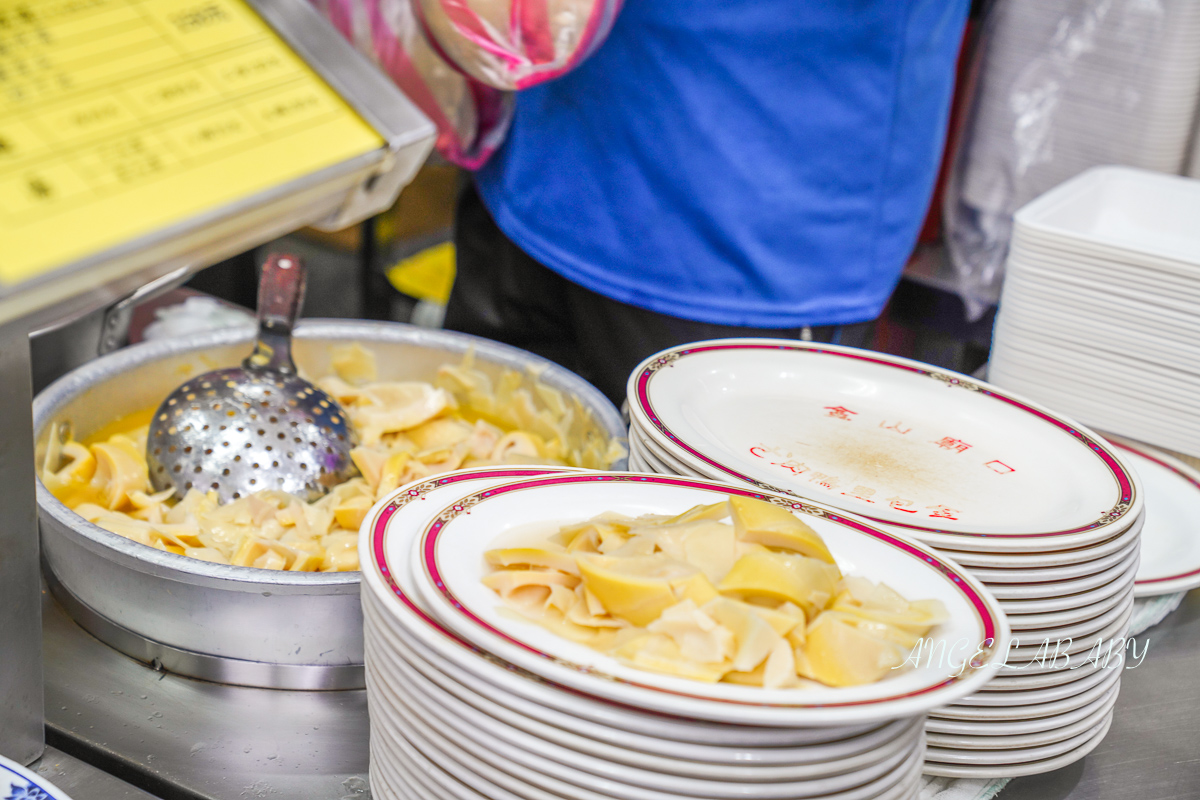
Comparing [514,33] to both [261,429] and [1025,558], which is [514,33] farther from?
[1025,558]

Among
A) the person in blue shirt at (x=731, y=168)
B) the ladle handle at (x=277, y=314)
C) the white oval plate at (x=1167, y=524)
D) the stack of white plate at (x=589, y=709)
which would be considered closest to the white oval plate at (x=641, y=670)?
the stack of white plate at (x=589, y=709)

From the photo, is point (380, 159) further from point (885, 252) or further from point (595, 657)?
point (885, 252)

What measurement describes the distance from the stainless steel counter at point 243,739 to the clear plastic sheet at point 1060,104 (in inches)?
56.1

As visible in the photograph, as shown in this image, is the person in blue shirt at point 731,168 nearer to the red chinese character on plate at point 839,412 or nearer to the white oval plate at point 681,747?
the red chinese character on plate at point 839,412

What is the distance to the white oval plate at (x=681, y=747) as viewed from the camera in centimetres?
56

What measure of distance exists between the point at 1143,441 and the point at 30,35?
4.05ft

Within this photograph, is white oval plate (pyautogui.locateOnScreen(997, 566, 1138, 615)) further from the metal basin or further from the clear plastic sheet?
the clear plastic sheet

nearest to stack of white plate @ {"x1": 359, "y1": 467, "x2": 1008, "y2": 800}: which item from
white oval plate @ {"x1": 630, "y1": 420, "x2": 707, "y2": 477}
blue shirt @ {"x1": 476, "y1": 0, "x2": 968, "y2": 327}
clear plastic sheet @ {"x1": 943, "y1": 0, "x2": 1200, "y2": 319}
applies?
white oval plate @ {"x1": 630, "y1": 420, "x2": 707, "y2": 477}

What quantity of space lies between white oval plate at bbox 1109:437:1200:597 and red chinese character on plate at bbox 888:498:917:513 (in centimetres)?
27

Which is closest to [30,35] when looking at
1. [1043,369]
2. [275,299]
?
[275,299]

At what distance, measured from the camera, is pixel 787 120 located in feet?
4.39

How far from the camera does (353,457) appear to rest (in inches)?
45.6

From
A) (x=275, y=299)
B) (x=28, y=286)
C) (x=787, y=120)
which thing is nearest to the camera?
(x=28, y=286)

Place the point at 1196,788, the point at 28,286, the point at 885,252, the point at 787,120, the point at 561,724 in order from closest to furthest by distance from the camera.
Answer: the point at 28,286, the point at 561,724, the point at 1196,788, the point at 787,120, the point at 885,252
